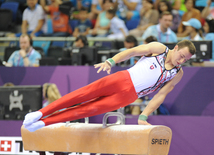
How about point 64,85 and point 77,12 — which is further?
point 77,12

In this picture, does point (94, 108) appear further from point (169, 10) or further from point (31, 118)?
point (169, 10)

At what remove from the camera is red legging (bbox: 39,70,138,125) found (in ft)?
12.1

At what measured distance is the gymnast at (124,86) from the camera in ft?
12.1

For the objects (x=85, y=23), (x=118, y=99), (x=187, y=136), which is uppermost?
(x=85, y=23)

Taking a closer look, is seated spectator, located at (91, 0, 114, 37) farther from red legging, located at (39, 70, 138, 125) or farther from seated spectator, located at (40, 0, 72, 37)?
red legging, located at (39, 70, 138, 125)

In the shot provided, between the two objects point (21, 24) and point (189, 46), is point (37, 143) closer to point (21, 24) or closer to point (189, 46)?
point (189, 46)

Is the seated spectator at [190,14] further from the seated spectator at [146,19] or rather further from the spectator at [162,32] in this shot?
the spectator at [162,32]

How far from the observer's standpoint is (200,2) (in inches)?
320

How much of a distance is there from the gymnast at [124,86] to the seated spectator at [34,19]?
4.92 metres

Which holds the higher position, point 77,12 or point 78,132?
point 77,12

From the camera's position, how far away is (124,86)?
376cm

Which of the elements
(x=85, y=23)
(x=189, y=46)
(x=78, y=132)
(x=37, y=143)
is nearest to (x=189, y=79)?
(x=189, y=46)

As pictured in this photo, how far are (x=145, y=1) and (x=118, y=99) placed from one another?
477 cm

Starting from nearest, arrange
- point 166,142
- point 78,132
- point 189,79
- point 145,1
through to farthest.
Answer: point 166,142, point 78,132, point 189,79, point 145,1
